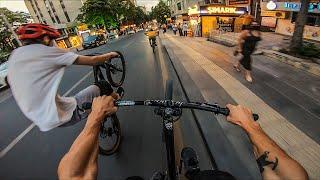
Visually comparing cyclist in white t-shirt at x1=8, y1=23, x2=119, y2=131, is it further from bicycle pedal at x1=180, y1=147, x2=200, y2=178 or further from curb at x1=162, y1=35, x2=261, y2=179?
curb at x1=162, y1=35, x2=261, y2=179

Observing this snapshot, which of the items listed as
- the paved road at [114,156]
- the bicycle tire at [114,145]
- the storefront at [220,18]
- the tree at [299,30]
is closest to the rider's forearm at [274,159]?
the paved road at [114,156]

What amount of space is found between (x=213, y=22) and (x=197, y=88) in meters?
22.8

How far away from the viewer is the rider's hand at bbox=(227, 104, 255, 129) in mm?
1320

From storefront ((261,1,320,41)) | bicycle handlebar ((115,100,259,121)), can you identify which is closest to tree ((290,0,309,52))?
storefront ((261,1,320,41))

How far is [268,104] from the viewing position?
219 inches

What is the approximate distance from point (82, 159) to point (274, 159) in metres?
1.02

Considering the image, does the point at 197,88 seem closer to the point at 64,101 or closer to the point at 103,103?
the point at 64,101

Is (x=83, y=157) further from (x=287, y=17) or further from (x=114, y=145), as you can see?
(x=287, y=17)

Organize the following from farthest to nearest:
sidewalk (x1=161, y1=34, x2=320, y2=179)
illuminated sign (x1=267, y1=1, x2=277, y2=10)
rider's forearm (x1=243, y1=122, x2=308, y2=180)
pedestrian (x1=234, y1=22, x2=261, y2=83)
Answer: illuminated sign (x1=267, y1=1, x2=277, y2=10)
pedestrian (x1=234, y1=22, x2=261, y2=83)
sidewalk (x1=161, y1=34, x2=320, y2=179)
rider's forearm (x1=243, y1=122, x2=308, y2=180)

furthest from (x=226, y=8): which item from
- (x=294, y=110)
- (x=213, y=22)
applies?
(x=294, y=110)

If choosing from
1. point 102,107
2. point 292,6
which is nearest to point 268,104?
point 102,107

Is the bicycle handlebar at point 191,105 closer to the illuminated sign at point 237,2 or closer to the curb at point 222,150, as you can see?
the curb at point 222,150

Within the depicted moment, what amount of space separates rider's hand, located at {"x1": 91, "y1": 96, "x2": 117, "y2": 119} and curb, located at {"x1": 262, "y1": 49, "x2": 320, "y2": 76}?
8290mm

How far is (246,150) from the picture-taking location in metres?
3.82
